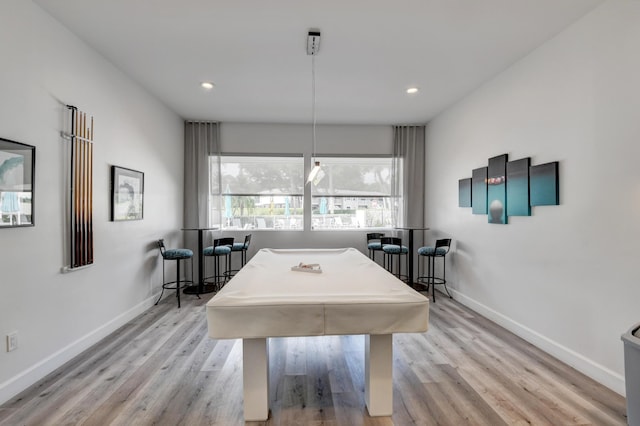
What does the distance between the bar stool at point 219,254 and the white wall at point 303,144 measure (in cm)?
51

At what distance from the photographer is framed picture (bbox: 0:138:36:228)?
2010 millimetres

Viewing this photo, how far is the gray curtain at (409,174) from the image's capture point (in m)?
5.37

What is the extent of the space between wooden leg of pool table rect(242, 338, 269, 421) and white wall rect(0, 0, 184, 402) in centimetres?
171

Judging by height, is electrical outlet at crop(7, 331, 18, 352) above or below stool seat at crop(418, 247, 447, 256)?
below

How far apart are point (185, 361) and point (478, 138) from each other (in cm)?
410

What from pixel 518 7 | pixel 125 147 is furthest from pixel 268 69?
pixel 518 7

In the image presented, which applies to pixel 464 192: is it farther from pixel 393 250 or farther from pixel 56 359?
pixel 56 359

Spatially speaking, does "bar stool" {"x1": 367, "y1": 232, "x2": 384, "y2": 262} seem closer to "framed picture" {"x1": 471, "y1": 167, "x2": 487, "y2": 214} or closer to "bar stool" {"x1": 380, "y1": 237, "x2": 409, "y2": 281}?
"bar stool" {"x1": 380, "y1": 237, "x2": 409, "y2": 281}

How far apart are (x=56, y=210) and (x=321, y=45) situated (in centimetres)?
272

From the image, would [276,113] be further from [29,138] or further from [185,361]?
[185,361]

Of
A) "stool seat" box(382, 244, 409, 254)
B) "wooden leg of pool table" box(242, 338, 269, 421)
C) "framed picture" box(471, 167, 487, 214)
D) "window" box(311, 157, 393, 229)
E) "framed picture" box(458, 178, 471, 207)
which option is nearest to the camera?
"wooden leg of pool table" box(242, 338, 269, 421)

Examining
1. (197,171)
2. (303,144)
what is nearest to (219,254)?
(197,171)

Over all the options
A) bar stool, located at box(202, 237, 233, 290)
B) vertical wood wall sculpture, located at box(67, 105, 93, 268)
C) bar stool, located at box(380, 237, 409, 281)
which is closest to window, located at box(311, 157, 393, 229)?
bar stool, located at box(380, 237, 409, 281)

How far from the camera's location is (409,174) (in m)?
5.39
